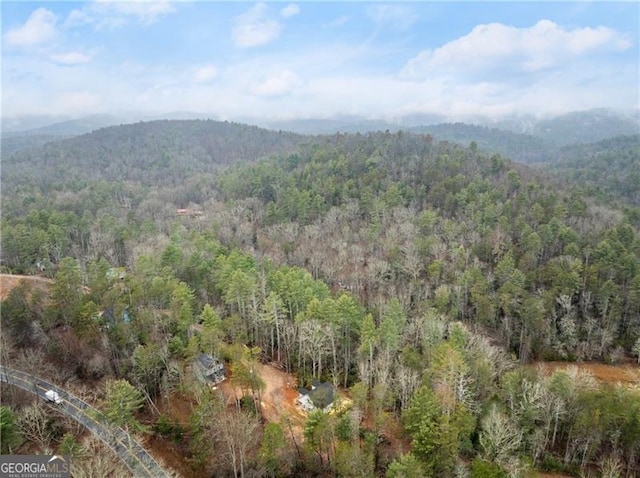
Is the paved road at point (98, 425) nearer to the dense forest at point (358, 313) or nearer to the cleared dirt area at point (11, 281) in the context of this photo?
the dense forest at point (358, 313)

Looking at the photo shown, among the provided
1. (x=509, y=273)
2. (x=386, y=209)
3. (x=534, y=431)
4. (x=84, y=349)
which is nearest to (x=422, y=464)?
(x=534, y=431)

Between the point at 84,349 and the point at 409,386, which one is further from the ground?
the point at 84,349

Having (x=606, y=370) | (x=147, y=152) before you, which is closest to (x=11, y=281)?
(x=606, y=370)

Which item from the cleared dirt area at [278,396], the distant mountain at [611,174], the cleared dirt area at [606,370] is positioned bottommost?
the cleared dirt area at [606,370]

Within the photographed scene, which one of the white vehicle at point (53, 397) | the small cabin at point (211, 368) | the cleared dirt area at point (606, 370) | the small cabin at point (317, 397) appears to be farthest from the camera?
the cleared dirt area at point (606, 370)

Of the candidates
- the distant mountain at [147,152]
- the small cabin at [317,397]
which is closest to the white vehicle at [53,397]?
the small cabin at [317,397]

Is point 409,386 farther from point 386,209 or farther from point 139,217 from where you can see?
point 139,217
